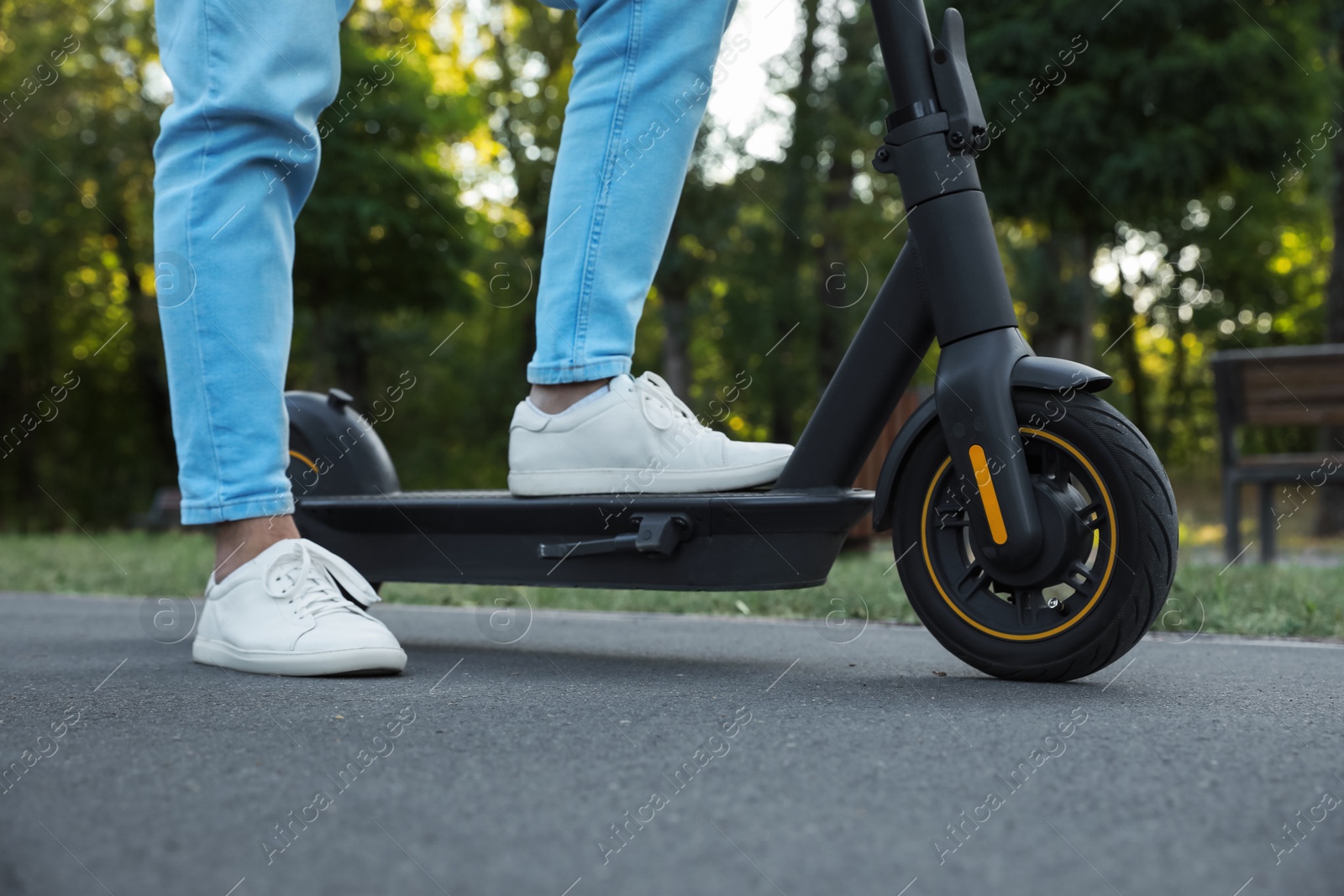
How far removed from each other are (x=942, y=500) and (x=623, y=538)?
56cm

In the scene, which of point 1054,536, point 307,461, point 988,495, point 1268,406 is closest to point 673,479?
point 988,495

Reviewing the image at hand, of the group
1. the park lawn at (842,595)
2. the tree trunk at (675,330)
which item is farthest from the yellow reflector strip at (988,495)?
the tree trunk at (675,330)

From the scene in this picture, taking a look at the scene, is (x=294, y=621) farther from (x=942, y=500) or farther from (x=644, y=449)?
(x=942, y=500)

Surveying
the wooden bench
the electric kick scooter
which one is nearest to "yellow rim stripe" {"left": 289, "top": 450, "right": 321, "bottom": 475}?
the electric kick scooter

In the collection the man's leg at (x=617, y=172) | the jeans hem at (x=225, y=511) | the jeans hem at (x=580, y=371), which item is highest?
the man's leg at (x=617, y=172)

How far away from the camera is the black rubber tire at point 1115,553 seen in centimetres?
168

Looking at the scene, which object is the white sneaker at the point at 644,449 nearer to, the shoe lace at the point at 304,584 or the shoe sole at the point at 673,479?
the shoe sole at the point at 673,479

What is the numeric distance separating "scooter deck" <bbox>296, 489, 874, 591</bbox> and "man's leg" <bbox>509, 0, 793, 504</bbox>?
52 millimetres

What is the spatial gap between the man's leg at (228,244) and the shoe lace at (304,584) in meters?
0.07

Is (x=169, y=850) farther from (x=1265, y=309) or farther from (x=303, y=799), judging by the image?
(x=1265, y=309)

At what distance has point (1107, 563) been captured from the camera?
171cm

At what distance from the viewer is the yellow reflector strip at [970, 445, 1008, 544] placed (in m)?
1.75

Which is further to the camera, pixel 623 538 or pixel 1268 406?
pixel 1268 406

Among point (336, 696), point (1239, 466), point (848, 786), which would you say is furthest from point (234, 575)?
point (1239, 466)
